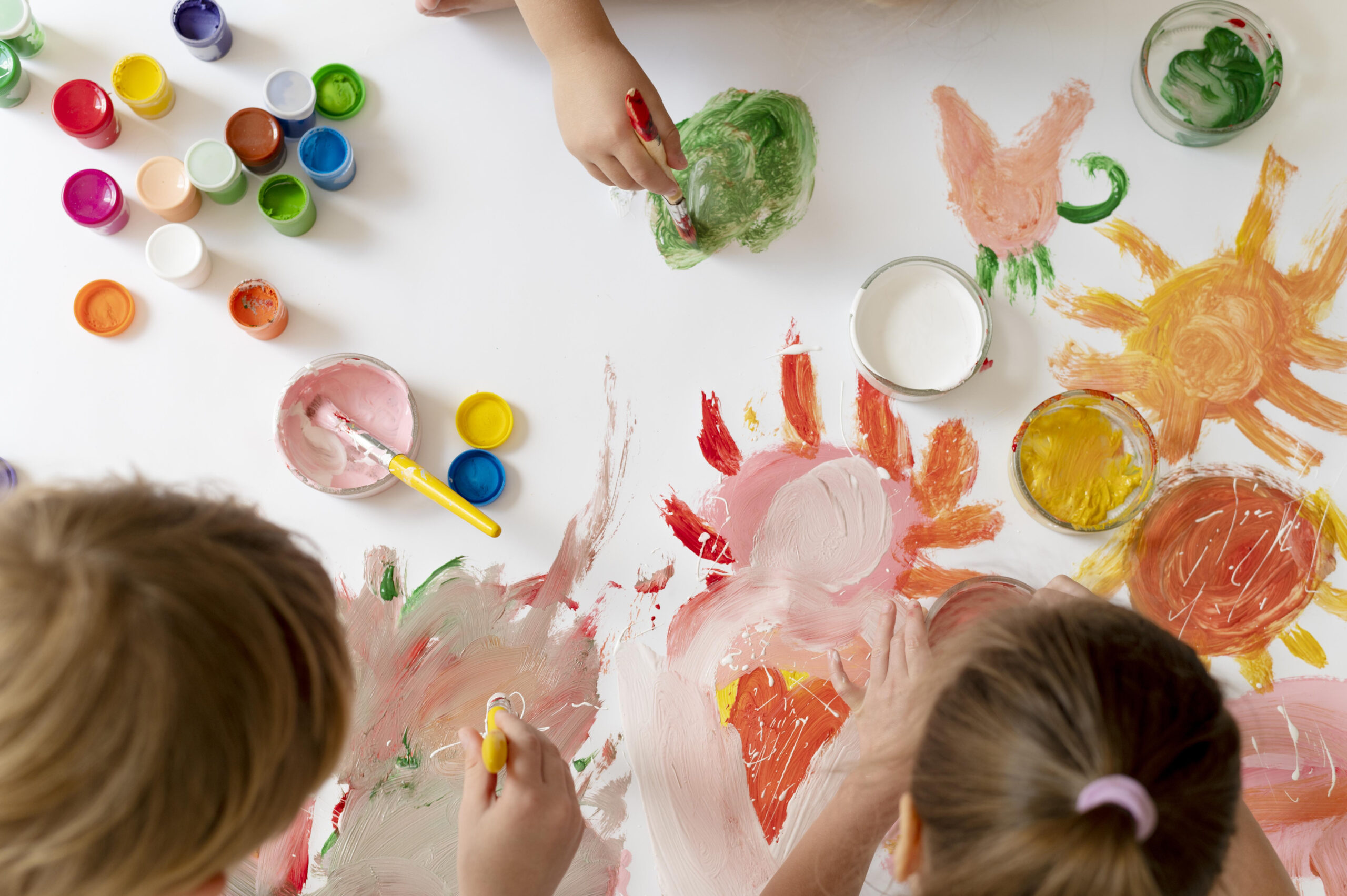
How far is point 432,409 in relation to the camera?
1101 mm

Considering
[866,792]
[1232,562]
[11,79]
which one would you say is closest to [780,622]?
[866,792]

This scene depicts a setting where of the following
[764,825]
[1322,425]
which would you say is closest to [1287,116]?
[1322,425]

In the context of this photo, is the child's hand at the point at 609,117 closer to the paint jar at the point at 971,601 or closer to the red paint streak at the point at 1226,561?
the paint jar at the point at 971,601

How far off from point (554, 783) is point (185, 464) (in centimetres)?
61

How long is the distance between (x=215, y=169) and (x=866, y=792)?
43.9 inches

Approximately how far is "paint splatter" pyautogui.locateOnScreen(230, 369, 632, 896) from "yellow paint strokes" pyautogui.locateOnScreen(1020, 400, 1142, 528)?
0.55 m

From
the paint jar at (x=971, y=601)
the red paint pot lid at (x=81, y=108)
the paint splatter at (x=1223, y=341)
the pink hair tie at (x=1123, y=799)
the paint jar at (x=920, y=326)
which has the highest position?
the paint splatter at (x=1223, y=341)

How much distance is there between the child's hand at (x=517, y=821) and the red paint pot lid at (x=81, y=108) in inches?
35.8

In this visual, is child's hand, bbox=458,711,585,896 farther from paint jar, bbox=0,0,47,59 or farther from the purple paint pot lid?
paint jar, bbox=0,0,47,59

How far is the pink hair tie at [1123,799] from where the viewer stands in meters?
0.61

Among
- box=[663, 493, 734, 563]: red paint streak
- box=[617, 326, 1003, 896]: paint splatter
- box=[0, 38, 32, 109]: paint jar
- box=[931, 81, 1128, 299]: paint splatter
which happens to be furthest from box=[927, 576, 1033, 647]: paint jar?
box=[0, 38, 32, 109]: paint jar

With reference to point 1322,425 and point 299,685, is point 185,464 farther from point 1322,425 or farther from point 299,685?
point 1322,425

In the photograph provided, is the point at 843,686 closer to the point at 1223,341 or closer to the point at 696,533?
the point at 696,533

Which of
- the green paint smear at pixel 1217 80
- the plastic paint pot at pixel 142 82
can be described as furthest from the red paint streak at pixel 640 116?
the green paint smear at pixel 1217 80
